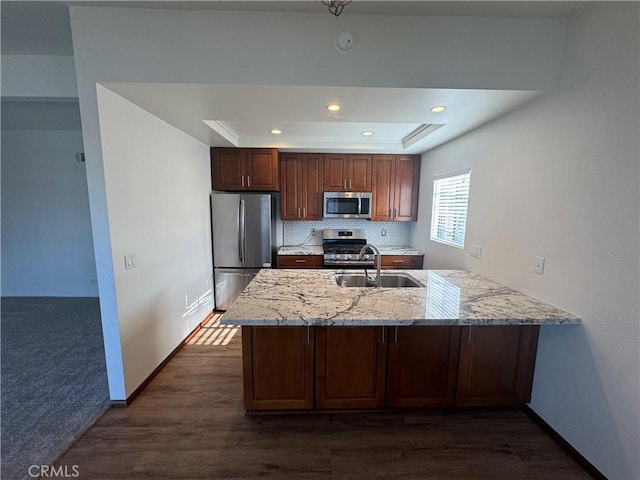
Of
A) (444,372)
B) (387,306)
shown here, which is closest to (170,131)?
(387,306)

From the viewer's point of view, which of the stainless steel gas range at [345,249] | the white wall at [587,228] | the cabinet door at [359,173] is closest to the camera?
the white wall at [587,228]

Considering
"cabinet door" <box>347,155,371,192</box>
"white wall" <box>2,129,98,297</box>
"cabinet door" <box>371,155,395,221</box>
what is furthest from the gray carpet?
"cabinet door" <box>371,155,395,221</box>

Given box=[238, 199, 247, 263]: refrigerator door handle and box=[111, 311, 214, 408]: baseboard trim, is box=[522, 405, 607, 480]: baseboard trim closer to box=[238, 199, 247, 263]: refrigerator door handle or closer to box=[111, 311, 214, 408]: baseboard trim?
box=[111, 311, 214, 408]: baseboard trim

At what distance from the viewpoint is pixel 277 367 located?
68.7 inches

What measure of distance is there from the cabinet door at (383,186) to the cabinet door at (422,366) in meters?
2.39

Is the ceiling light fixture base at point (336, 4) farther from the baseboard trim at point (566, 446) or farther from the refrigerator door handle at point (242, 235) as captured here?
the baseboard trim at point (566, 446)

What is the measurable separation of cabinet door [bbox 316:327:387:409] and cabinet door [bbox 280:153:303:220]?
241cm

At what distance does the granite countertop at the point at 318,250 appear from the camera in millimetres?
3723

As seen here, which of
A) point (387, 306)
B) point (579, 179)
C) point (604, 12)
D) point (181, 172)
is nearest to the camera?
point (604, 12)

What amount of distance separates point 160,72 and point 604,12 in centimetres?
257

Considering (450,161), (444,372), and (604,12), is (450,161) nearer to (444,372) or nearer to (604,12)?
(604,12)

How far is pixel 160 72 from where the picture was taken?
1.61 m

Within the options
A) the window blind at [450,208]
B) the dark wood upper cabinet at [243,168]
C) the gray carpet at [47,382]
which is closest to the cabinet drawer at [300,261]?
the dark wood upper cabinet at [243,168]

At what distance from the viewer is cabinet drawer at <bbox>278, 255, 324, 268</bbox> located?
371 centimetres
